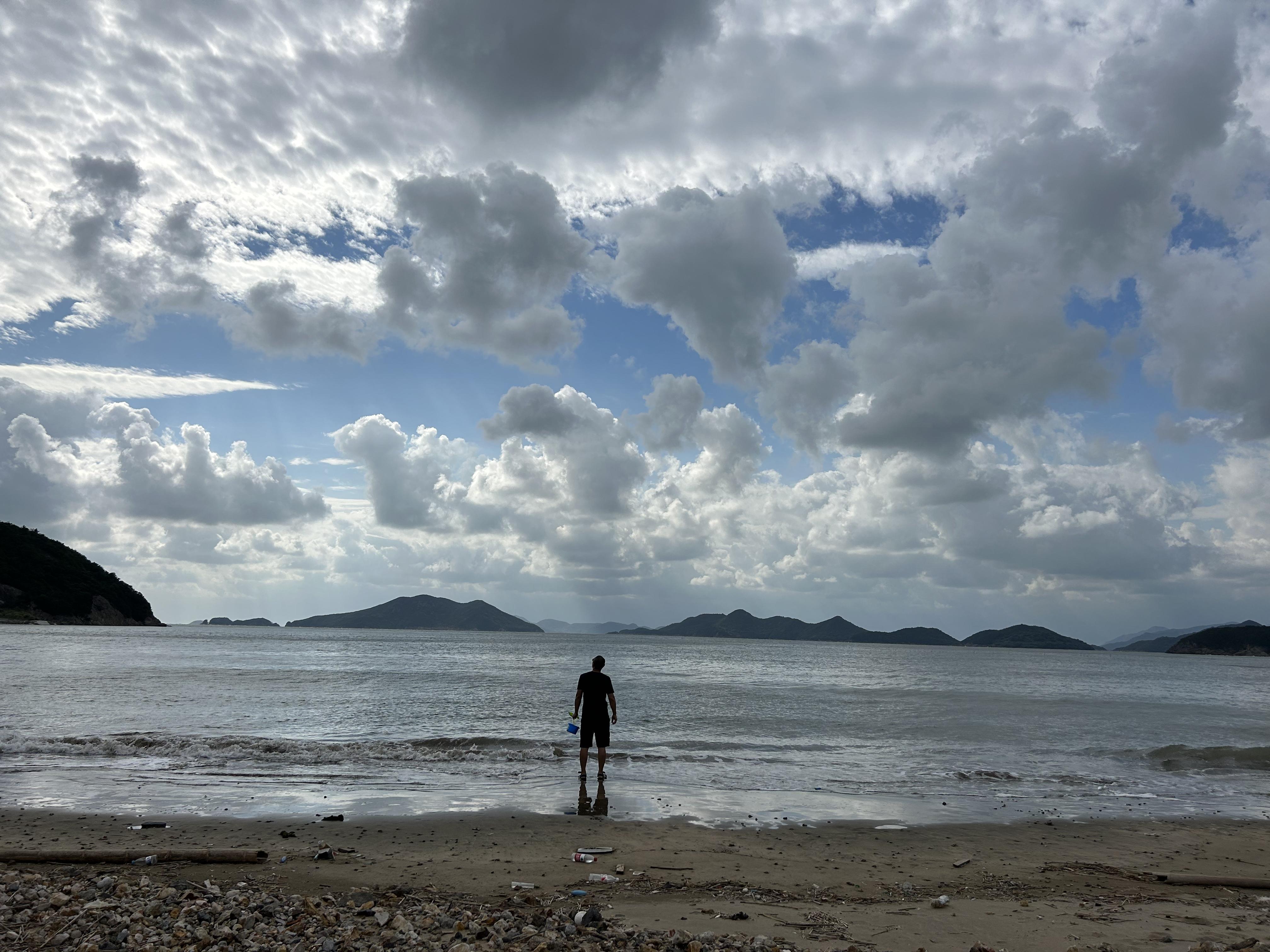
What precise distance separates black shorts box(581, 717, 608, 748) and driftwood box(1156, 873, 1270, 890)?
10.7 m

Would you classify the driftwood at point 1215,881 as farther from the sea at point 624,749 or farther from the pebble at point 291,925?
the pebble at point 291,925

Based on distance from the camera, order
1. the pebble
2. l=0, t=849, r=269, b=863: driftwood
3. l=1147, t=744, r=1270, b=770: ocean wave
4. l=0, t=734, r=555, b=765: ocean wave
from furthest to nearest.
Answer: l=1147, t=744, r=1270, b=770: ocean wave, l=0, t=734, r=555, b=765: ocean wave, l=0, t=849, r=269, b=863: driftwood, the pebble

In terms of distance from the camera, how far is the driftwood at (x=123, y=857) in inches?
384

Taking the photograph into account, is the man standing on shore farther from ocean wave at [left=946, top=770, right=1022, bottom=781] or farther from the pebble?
ocean wave at [left=946, top=770, right=1022, bottom=781]

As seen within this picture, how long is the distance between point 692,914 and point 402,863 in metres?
4.46

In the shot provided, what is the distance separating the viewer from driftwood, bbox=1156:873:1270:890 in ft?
33.2

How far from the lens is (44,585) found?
6939 inches

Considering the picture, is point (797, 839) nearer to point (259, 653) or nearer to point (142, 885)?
point (142, 885)

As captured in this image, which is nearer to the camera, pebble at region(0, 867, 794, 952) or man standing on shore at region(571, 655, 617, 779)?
pebble at region(0, 867, 794, 952)

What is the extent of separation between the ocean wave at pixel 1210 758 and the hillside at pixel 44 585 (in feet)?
701

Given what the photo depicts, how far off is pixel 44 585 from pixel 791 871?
223 metres

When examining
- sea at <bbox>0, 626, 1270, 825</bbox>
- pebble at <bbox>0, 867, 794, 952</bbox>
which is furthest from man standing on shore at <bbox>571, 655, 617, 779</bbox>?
pebble at <bbox>0, 867, 794, 952</bbox>

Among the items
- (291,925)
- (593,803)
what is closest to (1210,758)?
(593,803)

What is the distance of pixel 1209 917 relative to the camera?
28.8ft
